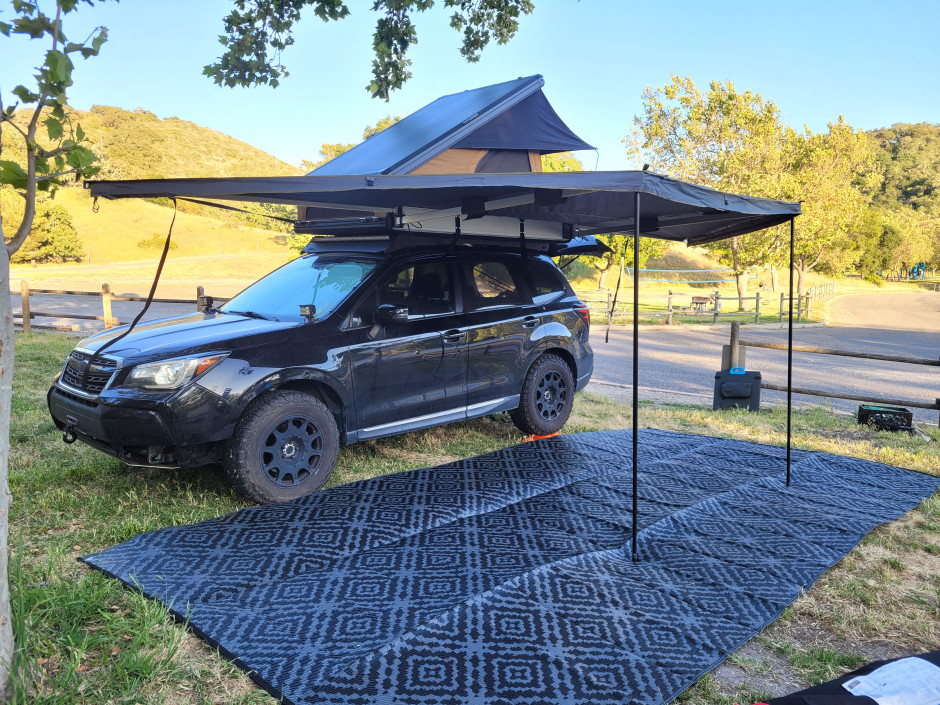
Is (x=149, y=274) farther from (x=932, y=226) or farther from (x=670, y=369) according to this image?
(x=932, y=226)

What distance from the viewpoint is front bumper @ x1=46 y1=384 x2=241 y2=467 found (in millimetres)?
4199

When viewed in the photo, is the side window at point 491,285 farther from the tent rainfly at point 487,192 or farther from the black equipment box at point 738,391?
the black equipment box at point 738,391

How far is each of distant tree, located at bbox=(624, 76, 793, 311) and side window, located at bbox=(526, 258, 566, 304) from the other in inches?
813

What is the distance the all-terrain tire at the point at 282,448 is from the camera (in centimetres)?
445

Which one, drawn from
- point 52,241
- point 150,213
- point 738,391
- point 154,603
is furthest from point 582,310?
point 150,213

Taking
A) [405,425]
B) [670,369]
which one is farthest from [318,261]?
[670,369]

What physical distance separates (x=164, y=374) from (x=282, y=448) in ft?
2.89

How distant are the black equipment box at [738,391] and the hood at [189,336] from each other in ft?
19.6

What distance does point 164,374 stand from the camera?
14.0ft

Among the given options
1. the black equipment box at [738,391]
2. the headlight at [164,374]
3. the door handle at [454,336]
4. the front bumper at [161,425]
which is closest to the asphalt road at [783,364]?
the black equipment box at [738,391]

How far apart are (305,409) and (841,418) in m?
6.80

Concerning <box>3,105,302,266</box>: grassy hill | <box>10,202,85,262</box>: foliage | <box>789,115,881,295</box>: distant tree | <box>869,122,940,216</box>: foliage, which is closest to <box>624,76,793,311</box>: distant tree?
<box>789,115,881,295</box>: distant tree

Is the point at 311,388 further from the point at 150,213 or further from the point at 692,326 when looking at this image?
the point at 150,213

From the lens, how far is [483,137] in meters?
8.51
